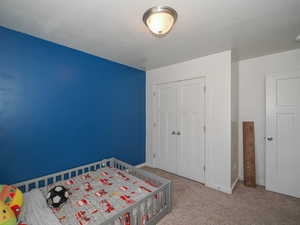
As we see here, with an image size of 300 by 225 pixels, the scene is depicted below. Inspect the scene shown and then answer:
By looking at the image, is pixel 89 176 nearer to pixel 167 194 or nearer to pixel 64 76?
pixel 167 194

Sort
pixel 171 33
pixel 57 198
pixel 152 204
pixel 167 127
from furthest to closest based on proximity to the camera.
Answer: pixel 167 127 < pixel 171 33 < pixel 152 204 < pixel 57 198

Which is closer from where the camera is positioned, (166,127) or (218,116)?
(218,116)

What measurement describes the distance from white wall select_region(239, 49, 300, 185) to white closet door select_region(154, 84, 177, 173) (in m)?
1.38

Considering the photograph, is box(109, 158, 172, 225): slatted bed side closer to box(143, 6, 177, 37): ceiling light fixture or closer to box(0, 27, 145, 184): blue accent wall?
box(0, 27, 145, 184): blue accent wall

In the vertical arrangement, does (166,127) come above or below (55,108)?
below

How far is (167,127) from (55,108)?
224 centimetres

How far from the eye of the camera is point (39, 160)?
6.43 ft

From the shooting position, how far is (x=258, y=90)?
8.73ft

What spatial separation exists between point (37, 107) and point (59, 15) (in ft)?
4.11

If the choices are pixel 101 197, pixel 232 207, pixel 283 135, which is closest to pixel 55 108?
pixel 101 197

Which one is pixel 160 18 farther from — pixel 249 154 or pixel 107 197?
pixel 249 154

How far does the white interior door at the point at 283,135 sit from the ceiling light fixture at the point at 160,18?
2.27 metres

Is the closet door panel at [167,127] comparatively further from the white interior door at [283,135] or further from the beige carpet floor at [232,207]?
the white interior door at [283,135]

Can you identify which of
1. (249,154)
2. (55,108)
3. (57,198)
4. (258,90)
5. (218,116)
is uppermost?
(258,90)
